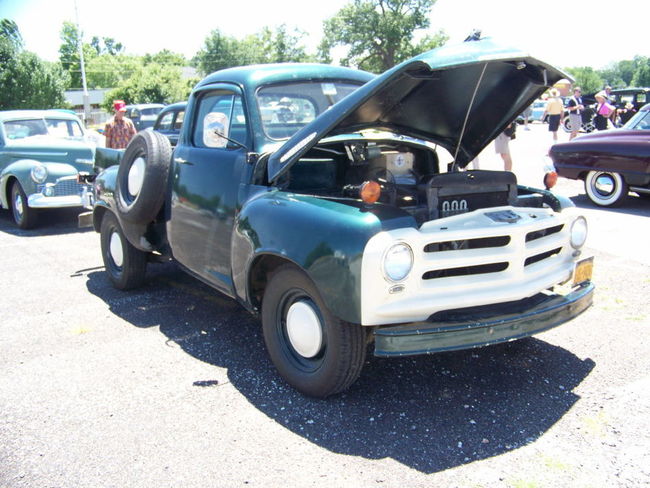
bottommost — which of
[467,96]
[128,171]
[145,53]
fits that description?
[128,171]

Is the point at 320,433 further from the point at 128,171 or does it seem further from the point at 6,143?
the point at 6,143

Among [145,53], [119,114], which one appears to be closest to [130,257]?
[119,114]

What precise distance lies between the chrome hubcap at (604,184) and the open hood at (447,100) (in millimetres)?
5338

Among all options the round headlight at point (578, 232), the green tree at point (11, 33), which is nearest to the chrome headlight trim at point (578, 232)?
the round headlight at point (578, 232)

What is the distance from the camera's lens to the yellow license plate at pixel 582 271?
3.56m

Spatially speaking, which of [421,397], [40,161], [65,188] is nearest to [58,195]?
[65,188]

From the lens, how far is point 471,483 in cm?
257

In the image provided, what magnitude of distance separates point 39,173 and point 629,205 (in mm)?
9163

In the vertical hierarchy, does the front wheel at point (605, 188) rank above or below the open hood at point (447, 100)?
below

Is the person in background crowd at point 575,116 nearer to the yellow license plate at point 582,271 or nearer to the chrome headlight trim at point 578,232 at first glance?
the chrome headlight trim at point 578,232

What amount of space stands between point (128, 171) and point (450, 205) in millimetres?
2899

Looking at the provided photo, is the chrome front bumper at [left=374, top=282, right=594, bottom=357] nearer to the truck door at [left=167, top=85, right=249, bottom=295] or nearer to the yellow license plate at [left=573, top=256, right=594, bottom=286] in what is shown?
the yellow license plate at [left=573, top=256, right=594, bottom=286]

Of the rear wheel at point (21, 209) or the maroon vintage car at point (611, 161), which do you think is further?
the rear wheel at point (21, 209)

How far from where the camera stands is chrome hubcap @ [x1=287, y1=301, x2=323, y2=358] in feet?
10.5
